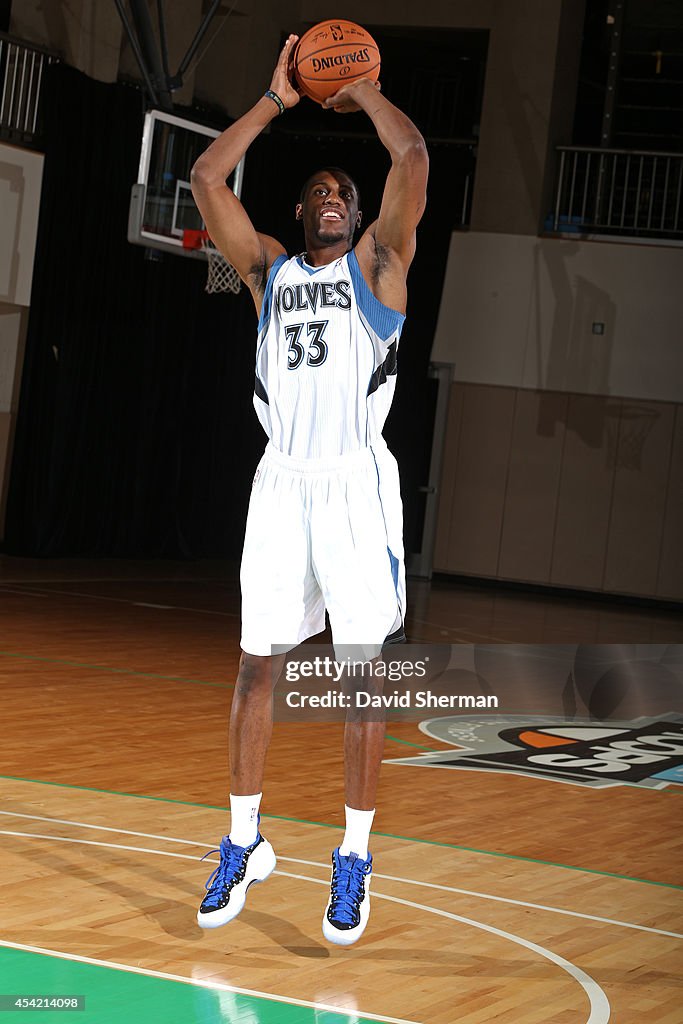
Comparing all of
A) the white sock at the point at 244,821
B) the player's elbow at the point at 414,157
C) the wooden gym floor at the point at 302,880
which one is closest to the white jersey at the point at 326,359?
the player's elbow at the point at 414,157

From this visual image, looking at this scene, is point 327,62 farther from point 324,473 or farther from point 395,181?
point 324,473

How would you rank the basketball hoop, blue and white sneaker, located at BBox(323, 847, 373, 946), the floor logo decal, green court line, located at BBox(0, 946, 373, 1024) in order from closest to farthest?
green court line, located at BBox(0, 946, 373, 1024) → blue and white sneaker, located at BBox(323, 847, 373, 946) → the floor logo decal → the basketball hoop

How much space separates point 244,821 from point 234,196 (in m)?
1.40

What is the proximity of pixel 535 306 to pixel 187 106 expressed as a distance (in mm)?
4134

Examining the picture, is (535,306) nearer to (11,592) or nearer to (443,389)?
(443,389)

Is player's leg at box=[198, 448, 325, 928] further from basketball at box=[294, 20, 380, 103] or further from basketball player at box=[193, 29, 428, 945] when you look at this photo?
basketball at box=[294, 20, 380, 103]

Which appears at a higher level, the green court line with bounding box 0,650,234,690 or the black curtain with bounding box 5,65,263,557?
the black curtain with bounding box 5,65,263,557

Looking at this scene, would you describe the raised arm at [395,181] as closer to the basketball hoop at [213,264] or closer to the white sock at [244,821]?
the white sock at [244,821]

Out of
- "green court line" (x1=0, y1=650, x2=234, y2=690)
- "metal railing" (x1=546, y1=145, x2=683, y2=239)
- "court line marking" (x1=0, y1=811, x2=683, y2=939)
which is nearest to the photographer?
"court line marking" (x1=0, y1=811, x2=683, y2=939)

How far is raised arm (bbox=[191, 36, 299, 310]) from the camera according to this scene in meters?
3.03

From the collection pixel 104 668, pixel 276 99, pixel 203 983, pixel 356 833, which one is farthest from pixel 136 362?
pixel 203 983

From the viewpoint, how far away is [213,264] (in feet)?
36.3

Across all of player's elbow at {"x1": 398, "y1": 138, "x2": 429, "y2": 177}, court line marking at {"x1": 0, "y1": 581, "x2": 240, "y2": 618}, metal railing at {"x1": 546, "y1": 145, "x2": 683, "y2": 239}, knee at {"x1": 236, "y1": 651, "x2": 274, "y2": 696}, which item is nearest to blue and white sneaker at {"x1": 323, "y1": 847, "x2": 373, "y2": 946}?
knee at {"x1": 236, "y1": 651, "x2": 274, "y2": 696}

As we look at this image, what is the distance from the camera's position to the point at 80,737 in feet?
16.4
